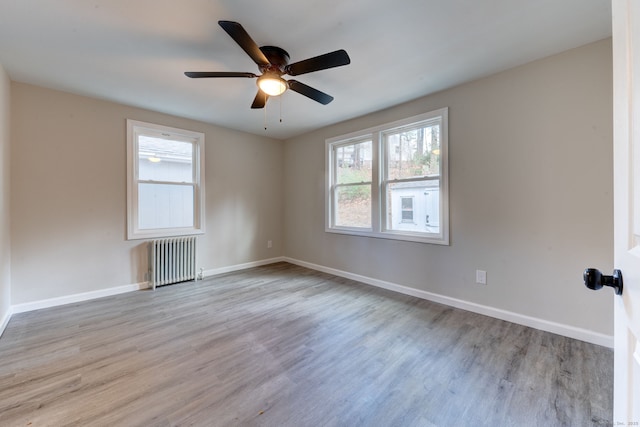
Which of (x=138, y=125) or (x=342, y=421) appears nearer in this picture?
(x=342, y=421)

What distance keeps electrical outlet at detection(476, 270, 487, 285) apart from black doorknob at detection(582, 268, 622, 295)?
2184 millimetres

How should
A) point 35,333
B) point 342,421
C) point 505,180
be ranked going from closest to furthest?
1. point 342,421
2. point 35,333
3. point 505,180

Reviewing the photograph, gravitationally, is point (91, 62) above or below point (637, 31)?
above

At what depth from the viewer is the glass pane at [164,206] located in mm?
3570

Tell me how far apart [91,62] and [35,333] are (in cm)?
257

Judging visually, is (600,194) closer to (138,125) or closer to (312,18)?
(312,18)

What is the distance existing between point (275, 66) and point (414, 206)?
229 cm

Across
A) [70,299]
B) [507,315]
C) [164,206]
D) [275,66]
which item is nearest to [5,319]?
[70,299]

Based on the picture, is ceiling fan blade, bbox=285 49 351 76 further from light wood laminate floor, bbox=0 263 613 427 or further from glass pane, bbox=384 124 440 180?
light wood laminate floor, bbox=0 263 613 427

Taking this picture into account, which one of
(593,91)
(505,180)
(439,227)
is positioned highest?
(593,91)

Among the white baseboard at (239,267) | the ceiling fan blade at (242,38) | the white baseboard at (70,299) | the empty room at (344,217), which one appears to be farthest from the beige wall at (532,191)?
the white baseboard at (70,299)

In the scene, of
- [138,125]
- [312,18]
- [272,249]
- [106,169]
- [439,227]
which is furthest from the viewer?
[272,249]

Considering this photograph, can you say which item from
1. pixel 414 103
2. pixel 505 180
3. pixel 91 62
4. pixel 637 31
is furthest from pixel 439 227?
pixel 91 62

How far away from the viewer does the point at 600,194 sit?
2049mm
